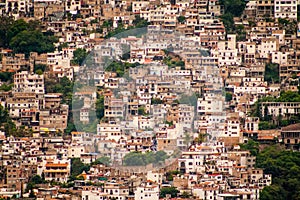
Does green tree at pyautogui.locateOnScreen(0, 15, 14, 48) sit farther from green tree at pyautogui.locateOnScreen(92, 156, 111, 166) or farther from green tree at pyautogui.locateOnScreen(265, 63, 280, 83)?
green tree at pyautogui.locateOnScreen(92, 156, 111, 166)

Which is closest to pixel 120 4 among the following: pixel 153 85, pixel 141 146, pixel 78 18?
pixel 78 18

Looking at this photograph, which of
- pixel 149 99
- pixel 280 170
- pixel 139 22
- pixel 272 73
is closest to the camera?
pixel 280 170

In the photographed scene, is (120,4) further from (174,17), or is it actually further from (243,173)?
(243,173)

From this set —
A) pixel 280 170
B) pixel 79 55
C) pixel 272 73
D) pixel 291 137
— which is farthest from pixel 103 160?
pixel 79 55

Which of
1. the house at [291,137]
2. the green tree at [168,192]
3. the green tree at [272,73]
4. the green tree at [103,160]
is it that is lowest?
the green tree at [168,192]

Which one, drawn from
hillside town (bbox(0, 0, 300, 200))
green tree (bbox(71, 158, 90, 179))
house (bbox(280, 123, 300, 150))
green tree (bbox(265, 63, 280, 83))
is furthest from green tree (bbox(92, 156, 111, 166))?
green tree (bbox(265, 63, 280, 83))

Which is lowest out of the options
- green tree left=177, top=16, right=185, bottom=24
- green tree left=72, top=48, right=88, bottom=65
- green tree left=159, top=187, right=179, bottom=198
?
green tree left=159, top=187, right=179, bottom=198

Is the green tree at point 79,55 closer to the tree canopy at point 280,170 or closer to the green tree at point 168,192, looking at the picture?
the tree canopy at point 280,170

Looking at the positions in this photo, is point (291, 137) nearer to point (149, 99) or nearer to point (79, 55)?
point (149, 99)

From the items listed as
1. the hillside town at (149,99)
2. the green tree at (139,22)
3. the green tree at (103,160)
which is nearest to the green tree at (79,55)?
the hillside town at (149,99)
